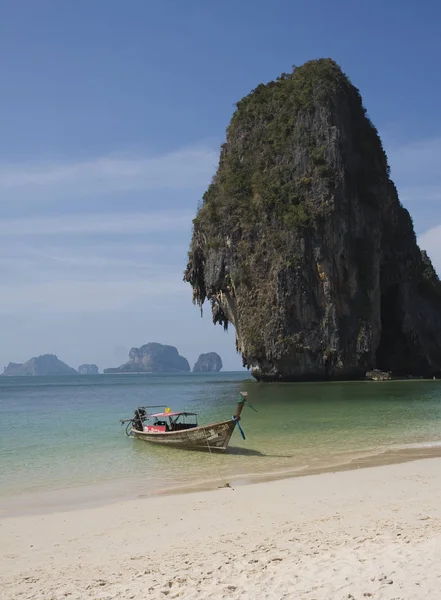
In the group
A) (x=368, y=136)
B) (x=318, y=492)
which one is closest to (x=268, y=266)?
(x=368, y=136)

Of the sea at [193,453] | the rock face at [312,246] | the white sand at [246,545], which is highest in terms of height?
the rock face at [312,246]

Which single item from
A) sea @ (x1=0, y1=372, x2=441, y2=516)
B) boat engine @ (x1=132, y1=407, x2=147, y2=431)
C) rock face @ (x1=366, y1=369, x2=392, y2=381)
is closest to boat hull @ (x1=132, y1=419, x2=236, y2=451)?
sea @ (x1=0, y1=372, x2=441, y2=516)

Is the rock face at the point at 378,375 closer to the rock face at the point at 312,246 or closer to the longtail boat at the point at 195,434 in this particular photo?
the rock face at the point at 312,246

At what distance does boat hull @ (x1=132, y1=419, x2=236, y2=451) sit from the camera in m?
15.4

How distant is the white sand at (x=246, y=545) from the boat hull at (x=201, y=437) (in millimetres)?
4570

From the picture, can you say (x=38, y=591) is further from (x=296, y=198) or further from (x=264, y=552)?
(x=296, y=198)

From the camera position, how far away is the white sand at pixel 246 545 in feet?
17.4

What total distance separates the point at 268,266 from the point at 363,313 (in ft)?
29.9

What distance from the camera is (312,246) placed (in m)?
48.1

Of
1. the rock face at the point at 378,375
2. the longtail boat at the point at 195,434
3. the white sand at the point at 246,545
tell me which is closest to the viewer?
the white sand at the point at 246,545

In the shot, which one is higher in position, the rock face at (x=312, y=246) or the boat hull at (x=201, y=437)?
the rock face at (x=312, y=246)

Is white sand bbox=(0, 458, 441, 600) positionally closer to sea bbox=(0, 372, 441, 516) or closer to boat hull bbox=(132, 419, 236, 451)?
sea bbox=(0, 372, 441, 516)

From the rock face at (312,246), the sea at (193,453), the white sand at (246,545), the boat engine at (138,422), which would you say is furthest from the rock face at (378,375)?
the white sand at (246,545)

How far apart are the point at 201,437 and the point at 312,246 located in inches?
1353
